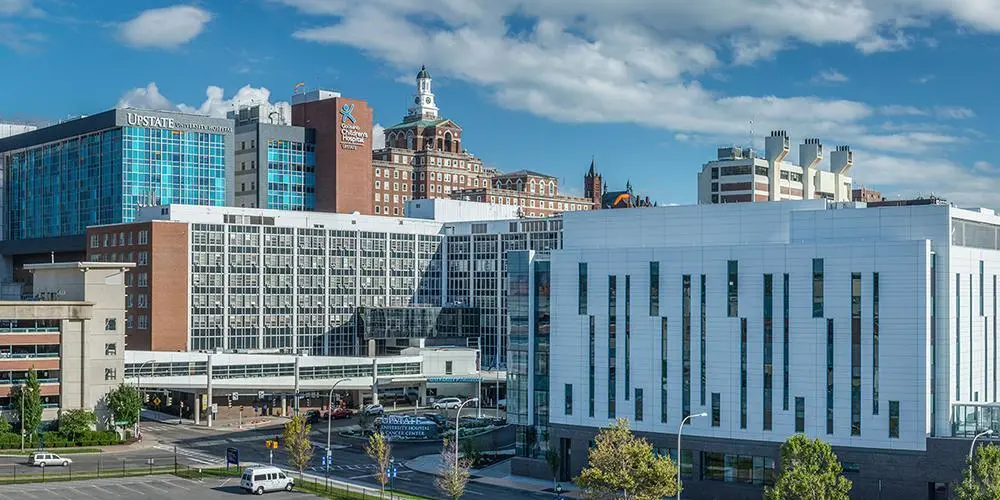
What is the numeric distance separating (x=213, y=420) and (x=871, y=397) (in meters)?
85.7

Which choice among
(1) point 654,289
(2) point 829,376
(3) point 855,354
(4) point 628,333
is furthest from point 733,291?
(3) point 855,354

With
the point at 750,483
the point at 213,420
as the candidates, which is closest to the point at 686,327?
the point at 750,483

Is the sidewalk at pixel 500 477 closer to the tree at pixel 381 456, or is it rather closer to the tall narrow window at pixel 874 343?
the tree at pixel 381 456

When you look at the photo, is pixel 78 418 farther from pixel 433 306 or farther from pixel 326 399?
pixel 433 306

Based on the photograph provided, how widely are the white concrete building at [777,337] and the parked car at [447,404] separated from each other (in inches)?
2059

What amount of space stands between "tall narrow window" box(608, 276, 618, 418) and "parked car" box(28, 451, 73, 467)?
47.8 m

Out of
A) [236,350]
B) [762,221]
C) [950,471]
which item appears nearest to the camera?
[950,471]

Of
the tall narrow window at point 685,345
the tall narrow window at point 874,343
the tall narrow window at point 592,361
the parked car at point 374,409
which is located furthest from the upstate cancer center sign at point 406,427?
the tall narrow window at point 874,343

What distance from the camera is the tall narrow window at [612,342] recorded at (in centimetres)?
10475

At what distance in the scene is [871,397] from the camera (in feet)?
302

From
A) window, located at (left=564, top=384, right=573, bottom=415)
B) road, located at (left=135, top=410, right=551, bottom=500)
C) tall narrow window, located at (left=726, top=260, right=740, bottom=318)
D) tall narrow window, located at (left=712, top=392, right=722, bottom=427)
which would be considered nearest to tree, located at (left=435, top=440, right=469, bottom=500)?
road, located at (left=135, top=410, right=551, bottom=500)

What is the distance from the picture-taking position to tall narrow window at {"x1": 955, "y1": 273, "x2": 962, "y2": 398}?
93750 millimetres

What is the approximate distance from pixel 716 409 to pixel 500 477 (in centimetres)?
2220

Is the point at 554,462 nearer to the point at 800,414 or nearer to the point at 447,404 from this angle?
the point at 800,414
